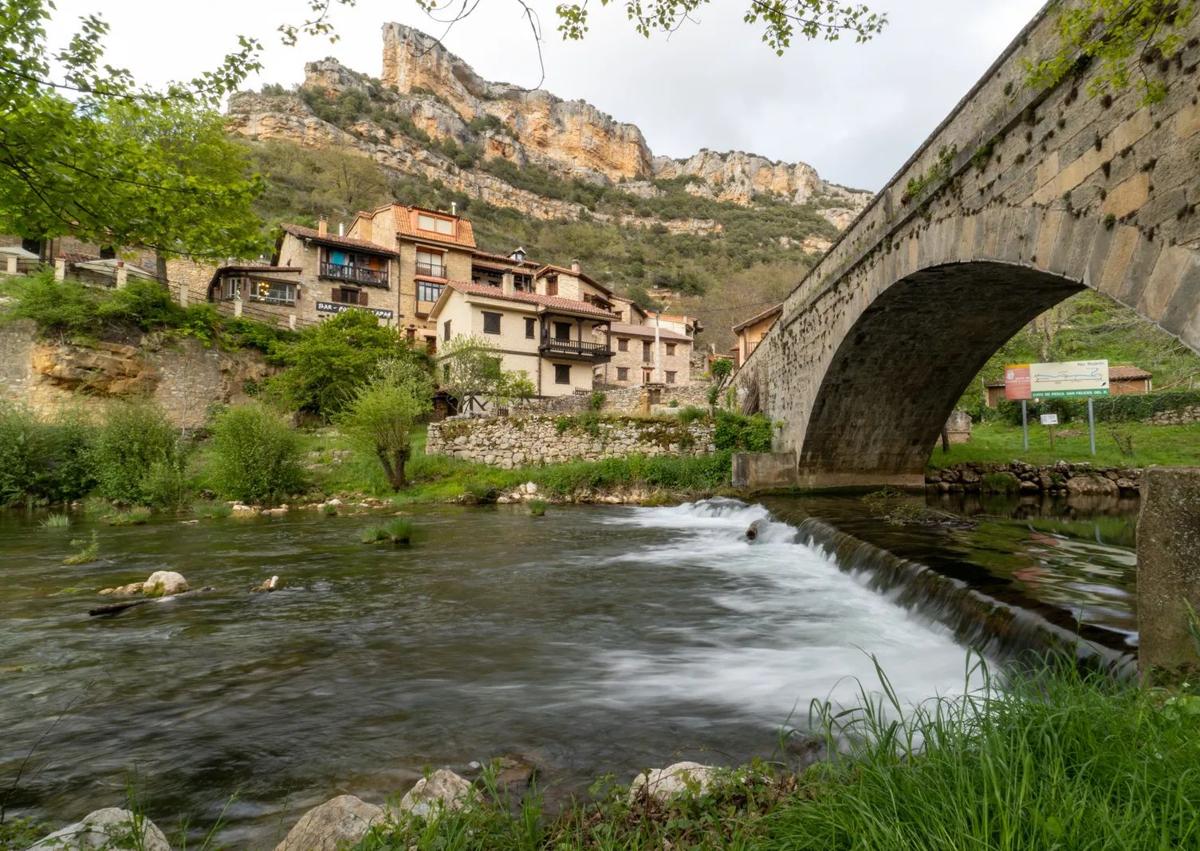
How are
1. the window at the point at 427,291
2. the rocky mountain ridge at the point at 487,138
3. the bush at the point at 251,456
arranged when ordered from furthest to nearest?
the rocky mountain ridge at the point at 487,138 → the window at the point at 427,291 → the bush at the point at 251,456

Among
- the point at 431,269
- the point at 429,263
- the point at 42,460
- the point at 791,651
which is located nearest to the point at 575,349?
the point at 431,269

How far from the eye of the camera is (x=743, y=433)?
18.8 metres

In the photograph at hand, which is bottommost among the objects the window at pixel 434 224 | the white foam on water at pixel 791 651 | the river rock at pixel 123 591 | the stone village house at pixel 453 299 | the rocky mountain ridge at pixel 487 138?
the white foam on water at pixel 791 651

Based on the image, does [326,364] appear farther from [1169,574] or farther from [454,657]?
[1169,574]

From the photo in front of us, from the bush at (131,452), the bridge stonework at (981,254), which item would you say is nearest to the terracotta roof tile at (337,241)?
the bush at (131,452)

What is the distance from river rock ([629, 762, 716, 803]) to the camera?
2.36m

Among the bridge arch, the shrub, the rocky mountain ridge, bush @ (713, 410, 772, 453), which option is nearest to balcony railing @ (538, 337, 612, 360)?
the shrub

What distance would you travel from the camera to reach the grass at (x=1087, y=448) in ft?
58.3

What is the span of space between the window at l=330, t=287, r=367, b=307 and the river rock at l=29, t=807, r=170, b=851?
39462mm

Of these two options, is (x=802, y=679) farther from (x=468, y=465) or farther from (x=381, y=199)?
(x=381, y=199)

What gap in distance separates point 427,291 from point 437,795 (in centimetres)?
4109

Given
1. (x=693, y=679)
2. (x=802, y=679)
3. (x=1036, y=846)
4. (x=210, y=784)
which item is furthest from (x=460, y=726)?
(x=1036, y=846)

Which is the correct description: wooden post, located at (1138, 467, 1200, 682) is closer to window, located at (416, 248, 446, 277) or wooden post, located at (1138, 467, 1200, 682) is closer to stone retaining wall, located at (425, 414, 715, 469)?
stone retaining wall, located at (425, 414, 715, 469)

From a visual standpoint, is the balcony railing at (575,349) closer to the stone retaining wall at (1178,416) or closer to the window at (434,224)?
the window at (434,224)
